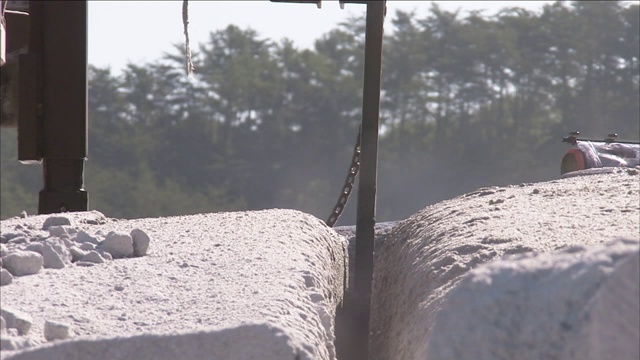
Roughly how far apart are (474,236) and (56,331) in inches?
75.3

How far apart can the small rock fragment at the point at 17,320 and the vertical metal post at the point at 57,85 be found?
232cm

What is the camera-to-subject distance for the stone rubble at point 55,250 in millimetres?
2914

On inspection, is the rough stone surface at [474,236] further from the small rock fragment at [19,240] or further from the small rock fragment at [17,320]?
the small rock fragment at [19,240]

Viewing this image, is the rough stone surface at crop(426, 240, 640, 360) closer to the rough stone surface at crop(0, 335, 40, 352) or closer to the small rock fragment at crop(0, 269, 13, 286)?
the rough stone surface at crop(0, 335, 40, 352)

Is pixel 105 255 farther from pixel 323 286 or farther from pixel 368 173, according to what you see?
pixel 368 173

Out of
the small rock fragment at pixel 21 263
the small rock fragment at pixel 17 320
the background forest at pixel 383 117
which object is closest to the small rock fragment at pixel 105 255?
the small rock fragment at pixel 21 263

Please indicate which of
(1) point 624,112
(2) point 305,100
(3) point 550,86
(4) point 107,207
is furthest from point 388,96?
(4) point 107,207

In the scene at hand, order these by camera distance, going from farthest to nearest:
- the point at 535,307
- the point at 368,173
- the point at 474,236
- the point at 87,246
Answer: the point at 368,173 < the point at 474,236 < the point at 87,246 < the point at 535,307

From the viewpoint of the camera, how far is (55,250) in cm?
357

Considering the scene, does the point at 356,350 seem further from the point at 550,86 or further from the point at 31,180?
the point at 550,86

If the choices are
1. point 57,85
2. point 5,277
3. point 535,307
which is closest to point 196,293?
point 5,277

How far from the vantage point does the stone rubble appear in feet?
9.56

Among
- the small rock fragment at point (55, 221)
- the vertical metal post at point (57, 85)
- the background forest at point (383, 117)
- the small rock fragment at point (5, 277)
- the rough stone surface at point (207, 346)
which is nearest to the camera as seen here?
the rough stone surface at point (207, 346)

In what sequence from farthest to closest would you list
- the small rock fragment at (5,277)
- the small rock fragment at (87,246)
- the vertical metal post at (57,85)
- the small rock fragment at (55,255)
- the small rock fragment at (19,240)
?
the vertical metal post at (57,85)
the small rock fragment at (87,246)
the small rock fragment at (19,240)
the small rock fragment at (55,255)
the small rock fragment at (5,277)
